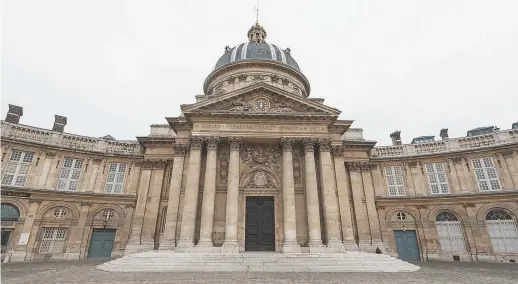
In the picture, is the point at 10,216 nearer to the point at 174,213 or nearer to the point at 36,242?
the point at 36,242

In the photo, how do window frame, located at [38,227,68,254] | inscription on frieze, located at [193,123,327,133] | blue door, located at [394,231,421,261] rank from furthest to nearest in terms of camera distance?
1. blue door, located at [394,231,421,261]
2. window frame, located at [38,227,68,254]
3. inscription on frieze, located at [193,123,327,133]

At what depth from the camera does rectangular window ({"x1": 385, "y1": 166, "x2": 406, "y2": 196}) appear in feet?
71.0

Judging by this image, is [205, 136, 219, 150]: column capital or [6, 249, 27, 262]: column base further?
[6, 249, 27, 262]: column base

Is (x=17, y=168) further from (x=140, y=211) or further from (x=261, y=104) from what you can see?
(x=261, y=104)

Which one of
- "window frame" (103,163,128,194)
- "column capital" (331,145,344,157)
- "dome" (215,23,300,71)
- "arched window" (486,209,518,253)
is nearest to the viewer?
"arched window" (486,209,518,253)

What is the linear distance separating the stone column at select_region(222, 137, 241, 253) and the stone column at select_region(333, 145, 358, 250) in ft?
22.5

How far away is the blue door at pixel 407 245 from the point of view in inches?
782

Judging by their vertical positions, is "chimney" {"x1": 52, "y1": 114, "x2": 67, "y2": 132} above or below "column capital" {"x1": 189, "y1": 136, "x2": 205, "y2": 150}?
above

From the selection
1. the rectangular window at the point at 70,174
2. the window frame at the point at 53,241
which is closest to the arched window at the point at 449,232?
the window frame at the point at 53,241

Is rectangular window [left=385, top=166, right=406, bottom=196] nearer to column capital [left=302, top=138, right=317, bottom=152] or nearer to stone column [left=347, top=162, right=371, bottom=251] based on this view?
stone column [left=347, top=162, right=371, bottom=251]

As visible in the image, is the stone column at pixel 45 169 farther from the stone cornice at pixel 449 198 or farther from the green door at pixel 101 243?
the stone cornice at pixel 449 198

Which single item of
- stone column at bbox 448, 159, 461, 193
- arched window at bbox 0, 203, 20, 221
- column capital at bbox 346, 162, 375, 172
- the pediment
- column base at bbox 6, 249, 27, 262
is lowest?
column base at bbox 6, 249, 27, 262

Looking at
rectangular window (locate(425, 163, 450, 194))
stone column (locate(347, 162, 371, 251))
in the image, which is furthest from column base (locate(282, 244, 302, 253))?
rectangular window (locate(425, 163, 450, 194))

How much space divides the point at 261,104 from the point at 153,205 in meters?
10.7
